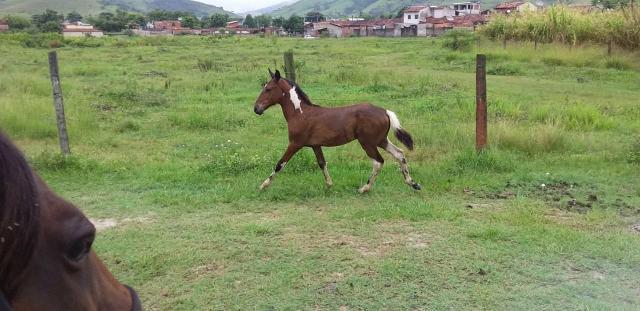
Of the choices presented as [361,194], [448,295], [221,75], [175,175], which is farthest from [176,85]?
[448,295]

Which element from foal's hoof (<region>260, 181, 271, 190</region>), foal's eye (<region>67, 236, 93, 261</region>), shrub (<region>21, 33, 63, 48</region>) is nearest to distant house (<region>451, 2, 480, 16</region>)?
shrub (<region>21, 33, 63, 48</region>)

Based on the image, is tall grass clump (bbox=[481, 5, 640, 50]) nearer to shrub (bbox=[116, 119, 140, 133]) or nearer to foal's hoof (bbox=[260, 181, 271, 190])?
shrub (bbox=[116, 119, 140, 133])

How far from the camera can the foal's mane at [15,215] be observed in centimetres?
101

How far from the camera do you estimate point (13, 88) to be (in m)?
12.2

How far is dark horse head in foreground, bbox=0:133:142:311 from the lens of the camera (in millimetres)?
1016

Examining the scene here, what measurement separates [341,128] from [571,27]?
17048 millimetres

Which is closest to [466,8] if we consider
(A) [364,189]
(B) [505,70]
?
(B) [505,70]

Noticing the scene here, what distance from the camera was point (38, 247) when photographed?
3.61 feet

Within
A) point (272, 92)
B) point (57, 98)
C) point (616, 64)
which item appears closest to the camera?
point (272, 92)

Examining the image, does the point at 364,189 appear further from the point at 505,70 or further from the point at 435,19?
the point at 435,19

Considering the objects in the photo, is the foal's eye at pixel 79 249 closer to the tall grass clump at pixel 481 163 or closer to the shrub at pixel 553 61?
the tall grass clump at pixel 481 163

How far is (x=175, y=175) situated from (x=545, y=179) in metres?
4.41

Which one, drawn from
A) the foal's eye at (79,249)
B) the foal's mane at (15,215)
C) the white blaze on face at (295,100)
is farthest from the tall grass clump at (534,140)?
the foal's mane at (15,215)

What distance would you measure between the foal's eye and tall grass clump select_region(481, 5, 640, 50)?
19.9 metres
